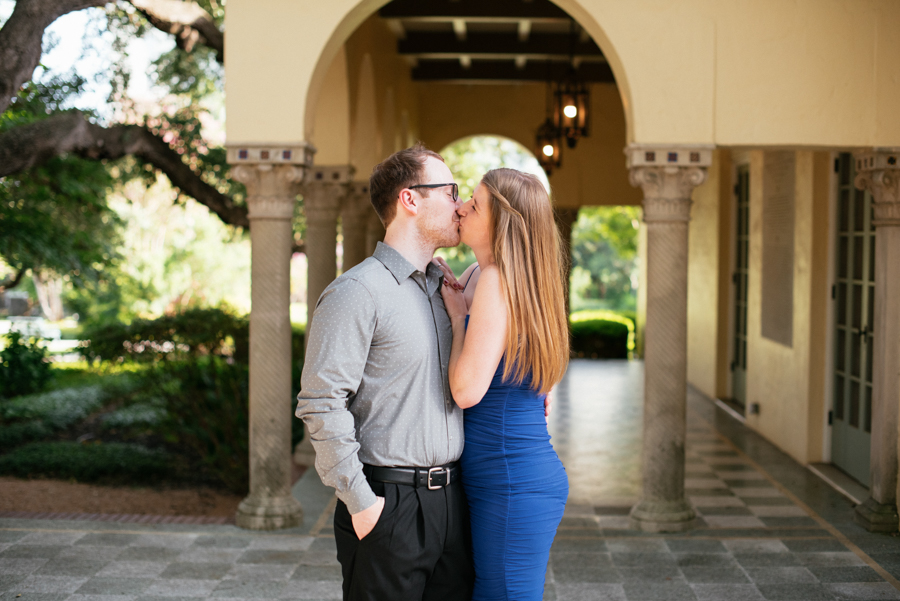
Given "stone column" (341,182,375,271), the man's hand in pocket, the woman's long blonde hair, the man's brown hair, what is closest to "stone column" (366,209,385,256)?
"stone column" (341,182,375,271)

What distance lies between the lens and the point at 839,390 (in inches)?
278

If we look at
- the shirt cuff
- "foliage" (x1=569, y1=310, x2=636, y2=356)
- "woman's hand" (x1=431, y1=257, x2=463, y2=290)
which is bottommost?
"foliage" (x1=569, y1=310, x2=636, y2=356)

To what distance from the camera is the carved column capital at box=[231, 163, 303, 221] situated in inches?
217

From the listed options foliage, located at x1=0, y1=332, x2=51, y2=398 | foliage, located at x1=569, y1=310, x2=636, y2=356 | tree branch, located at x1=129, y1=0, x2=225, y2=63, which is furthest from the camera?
foliage, located at x1=569, y1=310, x2=636, y2=356

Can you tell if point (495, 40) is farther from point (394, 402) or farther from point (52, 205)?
point (394, 402)

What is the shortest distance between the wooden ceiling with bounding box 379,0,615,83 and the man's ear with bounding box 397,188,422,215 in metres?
6.74

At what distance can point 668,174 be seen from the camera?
17.6 ft

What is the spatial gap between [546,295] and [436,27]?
30.9ft

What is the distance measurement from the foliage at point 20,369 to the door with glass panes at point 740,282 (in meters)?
9.27

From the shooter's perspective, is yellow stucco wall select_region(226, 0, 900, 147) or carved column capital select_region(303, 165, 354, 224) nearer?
yellow stucco wall select_region(226, 0, 900, 147)

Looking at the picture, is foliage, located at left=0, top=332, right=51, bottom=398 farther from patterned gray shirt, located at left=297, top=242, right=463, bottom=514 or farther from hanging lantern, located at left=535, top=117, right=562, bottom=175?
patterned gray shirt, located at left=297, top=242, right=463, bottom=514

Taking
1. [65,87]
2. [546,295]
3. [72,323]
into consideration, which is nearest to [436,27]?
[65,87]

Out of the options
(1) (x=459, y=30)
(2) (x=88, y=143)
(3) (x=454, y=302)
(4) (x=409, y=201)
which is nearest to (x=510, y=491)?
(3) (x=454, y=302)

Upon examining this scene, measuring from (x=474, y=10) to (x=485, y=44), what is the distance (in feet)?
6.27
